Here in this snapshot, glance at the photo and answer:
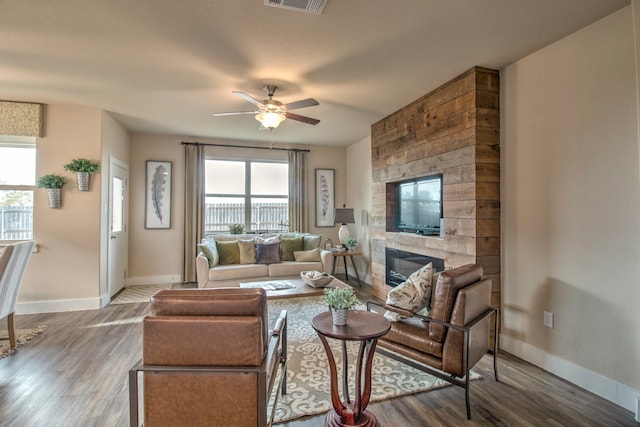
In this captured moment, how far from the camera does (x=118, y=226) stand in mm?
4949

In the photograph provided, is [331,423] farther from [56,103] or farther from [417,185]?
[56,103]

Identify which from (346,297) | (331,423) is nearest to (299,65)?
(346,297)

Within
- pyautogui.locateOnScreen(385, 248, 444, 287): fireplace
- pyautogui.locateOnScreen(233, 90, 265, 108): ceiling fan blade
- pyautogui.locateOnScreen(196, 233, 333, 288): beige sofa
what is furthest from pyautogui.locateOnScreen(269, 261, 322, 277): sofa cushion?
pyautogui.locateOnScreen(233, 90, 265, 108): ceiling fan blade

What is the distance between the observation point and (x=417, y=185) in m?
3.99

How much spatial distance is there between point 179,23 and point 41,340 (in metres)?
3.36

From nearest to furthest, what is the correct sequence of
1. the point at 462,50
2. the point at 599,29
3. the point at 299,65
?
the point at 599,29 → the point at 462,50 → the point at 299,65

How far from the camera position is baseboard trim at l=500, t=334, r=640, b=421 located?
205 cm


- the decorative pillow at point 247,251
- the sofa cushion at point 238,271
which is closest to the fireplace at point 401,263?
the sofa cushion at point 238,271

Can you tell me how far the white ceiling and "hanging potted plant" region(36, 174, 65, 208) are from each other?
995mm

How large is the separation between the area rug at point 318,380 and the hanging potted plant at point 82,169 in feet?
11.1

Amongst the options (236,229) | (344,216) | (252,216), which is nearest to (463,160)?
(344,216)

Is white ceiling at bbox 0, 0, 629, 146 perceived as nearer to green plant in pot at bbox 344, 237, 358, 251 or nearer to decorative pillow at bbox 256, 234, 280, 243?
decorative pillow at bbox 256, 234, 280, 243

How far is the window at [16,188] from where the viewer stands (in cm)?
400

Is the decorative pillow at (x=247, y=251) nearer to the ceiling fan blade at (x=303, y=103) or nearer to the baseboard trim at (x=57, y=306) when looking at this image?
the baseboard trim at (x=57, y=306)
